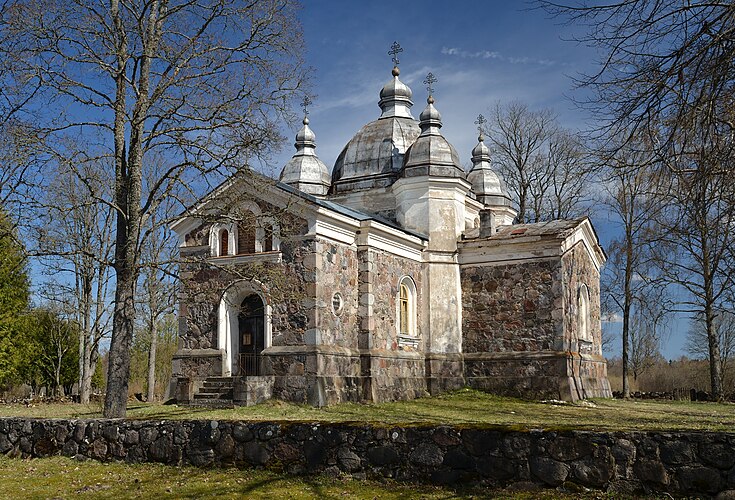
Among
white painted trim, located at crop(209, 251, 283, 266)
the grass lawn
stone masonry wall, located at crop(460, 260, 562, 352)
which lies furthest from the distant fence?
white painted trim, located at crop(209, 251, 283, 266)

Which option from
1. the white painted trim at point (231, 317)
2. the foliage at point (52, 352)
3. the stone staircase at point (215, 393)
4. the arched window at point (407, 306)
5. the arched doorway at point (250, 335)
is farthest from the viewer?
the foliage at point (52, 352)

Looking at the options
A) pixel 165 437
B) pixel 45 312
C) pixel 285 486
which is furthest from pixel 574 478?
pixel 45 312

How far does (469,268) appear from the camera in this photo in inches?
946

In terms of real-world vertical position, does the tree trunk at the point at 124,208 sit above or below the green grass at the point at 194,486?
above

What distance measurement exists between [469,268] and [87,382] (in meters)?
14.8

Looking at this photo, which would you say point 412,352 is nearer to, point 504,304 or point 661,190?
point 504,304

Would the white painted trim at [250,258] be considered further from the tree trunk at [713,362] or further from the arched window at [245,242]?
the tree trunk at [713,362]

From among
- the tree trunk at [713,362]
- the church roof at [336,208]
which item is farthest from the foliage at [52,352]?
the tree trunk at [713,362]

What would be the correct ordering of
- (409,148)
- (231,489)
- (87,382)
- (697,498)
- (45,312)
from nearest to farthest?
1. (697,498)
2. (231,489)
3. (409,148)
4. (87,382)
5. (45,312)

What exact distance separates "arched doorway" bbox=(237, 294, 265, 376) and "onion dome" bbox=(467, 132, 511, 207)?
13102mm

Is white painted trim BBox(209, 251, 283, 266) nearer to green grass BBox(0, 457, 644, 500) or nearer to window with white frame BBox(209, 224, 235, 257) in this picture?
window with white frame BBox(209, 224, 235, 257)

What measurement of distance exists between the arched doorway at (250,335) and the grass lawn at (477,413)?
7.32ft

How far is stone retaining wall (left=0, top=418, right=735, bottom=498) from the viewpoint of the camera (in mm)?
7125

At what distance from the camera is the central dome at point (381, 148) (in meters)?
26.0
